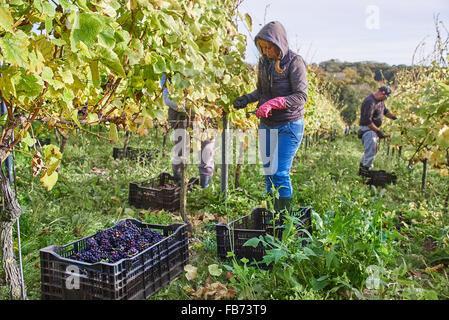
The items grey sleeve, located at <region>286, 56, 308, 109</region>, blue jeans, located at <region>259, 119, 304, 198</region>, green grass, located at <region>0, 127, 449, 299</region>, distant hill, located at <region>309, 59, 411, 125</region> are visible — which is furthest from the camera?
distant hill, located at <region>309, 59, 411, 125</region>

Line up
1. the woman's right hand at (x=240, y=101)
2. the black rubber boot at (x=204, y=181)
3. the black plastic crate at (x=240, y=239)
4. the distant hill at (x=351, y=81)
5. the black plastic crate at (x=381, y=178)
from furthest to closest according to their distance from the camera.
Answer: the distant hill at (x=351, y=81), the black plastic crate at (x=381, y=178), the black rubber boot at (x=204, y=181), the woman's right hand at (x=240, y=101), the black plastic crate at (x=240, y=239)

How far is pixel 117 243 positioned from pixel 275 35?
6.43ft

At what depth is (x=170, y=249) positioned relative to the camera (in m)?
2.16

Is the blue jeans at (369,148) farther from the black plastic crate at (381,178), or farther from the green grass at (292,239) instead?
the green grass at (292,239)

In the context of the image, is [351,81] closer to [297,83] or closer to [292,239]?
[297,83]

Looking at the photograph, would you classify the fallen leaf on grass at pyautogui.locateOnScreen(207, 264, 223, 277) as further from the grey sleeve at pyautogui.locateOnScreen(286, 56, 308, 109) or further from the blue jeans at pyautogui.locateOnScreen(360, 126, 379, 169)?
the blue jeans at pyautogui.locateOnScreen(360, 126, 379, 169)

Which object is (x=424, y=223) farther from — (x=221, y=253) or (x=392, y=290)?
(x=221, y=253)

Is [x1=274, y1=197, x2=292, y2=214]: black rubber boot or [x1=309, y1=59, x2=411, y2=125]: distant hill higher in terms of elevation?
[x1=309, y1=59, x2=411, y2=125]: distant hill

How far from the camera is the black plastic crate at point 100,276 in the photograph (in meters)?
1.69

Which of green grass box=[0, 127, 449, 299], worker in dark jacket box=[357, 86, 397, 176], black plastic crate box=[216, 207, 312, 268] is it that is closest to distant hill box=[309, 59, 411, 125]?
worker in dark jacket box=[357, 86, 397, 176]

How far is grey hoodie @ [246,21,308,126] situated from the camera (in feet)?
9.11

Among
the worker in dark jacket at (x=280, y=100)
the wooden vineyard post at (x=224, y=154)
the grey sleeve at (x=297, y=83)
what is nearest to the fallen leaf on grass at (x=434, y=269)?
the worker in dark jacket at (x=280, y=100)

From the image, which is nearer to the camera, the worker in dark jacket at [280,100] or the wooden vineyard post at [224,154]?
the worker in dark jacket at [280,100]
